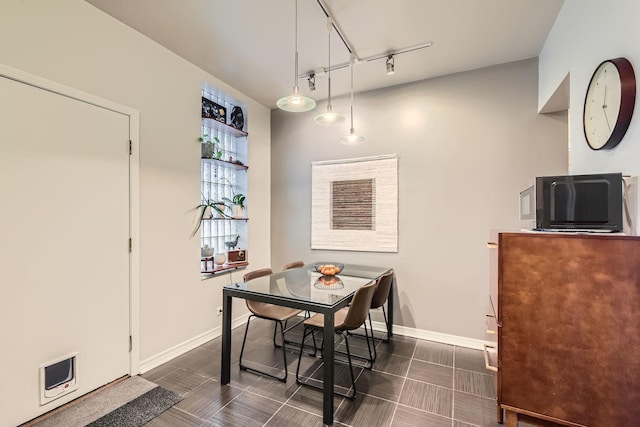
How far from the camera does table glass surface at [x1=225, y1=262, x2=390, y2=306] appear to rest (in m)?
2.04

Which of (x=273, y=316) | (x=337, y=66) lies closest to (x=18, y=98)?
(x=273, y=316)

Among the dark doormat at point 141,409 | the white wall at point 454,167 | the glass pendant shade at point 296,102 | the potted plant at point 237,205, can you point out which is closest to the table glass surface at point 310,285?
the white wall at point 454,167

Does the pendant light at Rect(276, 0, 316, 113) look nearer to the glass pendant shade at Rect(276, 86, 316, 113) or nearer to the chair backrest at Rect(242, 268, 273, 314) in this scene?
the glass pendant shade at Rect(276, 86, 316, 113)

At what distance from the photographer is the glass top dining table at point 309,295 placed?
183 centimetres

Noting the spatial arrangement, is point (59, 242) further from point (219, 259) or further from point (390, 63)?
point (390, 63)

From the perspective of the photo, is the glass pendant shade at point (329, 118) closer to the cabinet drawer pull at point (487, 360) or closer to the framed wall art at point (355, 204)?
the framed wall art at point (355, 204)

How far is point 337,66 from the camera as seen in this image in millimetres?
2883

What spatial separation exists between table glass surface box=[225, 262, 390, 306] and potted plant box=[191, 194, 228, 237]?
37.5 inches

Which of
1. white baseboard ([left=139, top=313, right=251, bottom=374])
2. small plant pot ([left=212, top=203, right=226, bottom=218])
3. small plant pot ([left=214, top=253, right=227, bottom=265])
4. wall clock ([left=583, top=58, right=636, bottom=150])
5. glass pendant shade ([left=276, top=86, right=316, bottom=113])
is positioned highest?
glass pendant shade ([left=276, top=86, right=316, bottom=113])

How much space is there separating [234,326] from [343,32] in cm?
331

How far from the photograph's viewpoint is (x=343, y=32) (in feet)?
7.70

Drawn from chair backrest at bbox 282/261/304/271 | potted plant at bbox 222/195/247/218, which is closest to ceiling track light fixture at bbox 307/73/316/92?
potted plant at bbox 222/195/247/218

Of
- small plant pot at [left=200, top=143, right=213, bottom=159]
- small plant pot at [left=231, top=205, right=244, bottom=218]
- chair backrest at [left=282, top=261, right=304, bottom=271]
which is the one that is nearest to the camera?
small plant pot at [left=200, top=143, right=213, bottom=159]

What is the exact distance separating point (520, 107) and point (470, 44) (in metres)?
0.81
